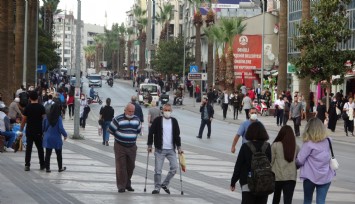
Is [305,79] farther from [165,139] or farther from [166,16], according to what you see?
[166,16]

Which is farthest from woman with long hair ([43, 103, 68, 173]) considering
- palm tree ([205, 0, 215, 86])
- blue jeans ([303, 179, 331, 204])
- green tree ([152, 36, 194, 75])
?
green tree ([152, 36, 194, 75])

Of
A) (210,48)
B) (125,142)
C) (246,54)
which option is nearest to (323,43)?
(246,54)

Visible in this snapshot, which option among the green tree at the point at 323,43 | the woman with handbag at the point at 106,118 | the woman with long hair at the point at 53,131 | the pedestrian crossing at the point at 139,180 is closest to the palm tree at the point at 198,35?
the green tree at the point at 323,43

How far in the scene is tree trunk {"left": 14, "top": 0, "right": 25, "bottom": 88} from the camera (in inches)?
1993

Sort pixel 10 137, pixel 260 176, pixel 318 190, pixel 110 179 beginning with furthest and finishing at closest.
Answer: pixel 10 137, pixel 110 179, pixel 318 190, pixel 260 176

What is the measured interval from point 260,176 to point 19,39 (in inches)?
1650

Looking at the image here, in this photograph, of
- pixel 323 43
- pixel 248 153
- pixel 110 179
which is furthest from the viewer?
pixel 323 43

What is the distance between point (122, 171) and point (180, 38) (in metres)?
97.1

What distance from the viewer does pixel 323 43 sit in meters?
45.3

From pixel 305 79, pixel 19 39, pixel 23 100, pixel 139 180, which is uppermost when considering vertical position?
pixel 19 39

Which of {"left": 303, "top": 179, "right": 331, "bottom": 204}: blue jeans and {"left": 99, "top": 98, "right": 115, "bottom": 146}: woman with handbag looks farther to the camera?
{"left": 99, "top": 98, "right": 115, "bottom": 146}: woman with handbag

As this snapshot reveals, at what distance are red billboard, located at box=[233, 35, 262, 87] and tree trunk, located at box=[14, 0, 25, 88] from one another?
18.1 metres

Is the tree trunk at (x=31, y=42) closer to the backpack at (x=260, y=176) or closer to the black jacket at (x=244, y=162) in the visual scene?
the black jacket at (x=244, y=162)

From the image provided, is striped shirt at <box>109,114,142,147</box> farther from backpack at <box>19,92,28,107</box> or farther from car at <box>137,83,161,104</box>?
car at <box>137,83,161,104</box>
